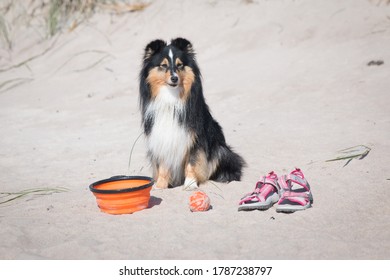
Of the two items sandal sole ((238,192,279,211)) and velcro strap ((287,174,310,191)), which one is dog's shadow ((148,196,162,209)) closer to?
sandal sole ((238,192,279,211))

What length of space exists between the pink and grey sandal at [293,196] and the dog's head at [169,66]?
1.23 meters

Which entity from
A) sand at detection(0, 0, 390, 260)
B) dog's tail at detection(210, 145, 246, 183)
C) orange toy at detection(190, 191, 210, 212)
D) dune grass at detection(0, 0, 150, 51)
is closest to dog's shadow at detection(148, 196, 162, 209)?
sand at detection(0, 0, 390, 260)

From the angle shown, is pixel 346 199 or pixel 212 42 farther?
pixel 212 42

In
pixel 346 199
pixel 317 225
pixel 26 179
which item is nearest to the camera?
pixel 317 225

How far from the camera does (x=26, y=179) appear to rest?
4.87 m

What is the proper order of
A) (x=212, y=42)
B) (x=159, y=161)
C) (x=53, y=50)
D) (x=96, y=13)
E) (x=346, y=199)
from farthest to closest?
1. (x=96, y=13)
2. (x=53, y=50)
3. (x=212, y=42)
4. (x=159, y=161)
5. (x=346, y=199)

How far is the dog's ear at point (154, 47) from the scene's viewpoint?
165 inches

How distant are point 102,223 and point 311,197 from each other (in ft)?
5.38

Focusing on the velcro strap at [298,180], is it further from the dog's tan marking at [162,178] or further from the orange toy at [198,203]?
the dog's tan marking at [162,178]

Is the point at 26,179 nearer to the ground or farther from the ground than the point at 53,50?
nearer to the ground

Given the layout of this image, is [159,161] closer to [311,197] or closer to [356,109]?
[311,197]

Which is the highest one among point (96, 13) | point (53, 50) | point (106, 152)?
point (96, 13)

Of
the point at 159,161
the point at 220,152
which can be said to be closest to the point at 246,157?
the point at 220,152

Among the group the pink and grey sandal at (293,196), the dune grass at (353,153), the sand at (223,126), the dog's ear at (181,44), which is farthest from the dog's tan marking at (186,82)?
the dune grass at (353,153)
